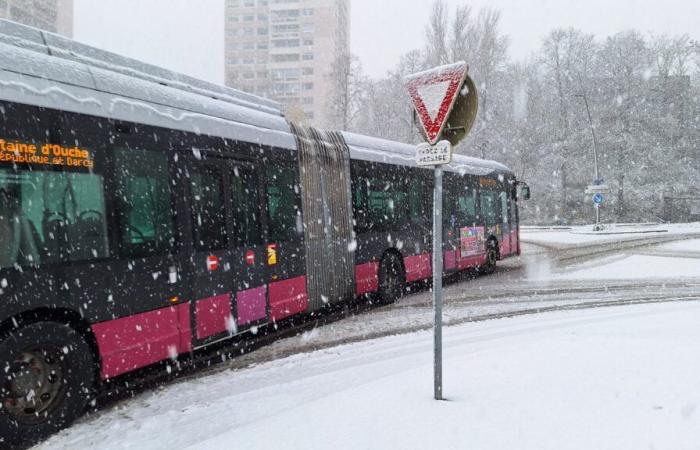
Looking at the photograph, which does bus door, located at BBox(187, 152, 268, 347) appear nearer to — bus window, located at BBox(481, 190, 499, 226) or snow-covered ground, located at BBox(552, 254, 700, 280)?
bus window, located at BBox(481, 190, 499, 226)

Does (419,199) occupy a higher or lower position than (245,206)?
higher

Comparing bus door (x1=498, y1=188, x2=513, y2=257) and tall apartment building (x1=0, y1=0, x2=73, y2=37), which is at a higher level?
tall apartment building (x1=0, y1=0, x2=73, y2=37)

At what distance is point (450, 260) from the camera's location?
13117mm

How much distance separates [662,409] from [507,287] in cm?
849

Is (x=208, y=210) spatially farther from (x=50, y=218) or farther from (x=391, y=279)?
(x=391, y=279)

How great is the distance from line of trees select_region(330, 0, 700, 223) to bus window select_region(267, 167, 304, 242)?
33486mm

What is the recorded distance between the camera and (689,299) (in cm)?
1038

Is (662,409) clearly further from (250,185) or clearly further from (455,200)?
(455,200)

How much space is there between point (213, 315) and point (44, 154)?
8.40 feet

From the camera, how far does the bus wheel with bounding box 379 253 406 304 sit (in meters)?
10.4

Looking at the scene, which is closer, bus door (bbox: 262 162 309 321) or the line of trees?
bus door (bbox: 262 162 309 321)

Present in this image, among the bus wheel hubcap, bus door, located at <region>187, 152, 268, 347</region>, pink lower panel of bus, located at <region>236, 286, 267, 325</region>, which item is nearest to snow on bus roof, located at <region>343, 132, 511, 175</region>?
bus door, located at <region>187, 152, 268, 347</region>

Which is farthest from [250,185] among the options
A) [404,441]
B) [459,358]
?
[404,441]

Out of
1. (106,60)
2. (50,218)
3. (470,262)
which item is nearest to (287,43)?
(470,262)
